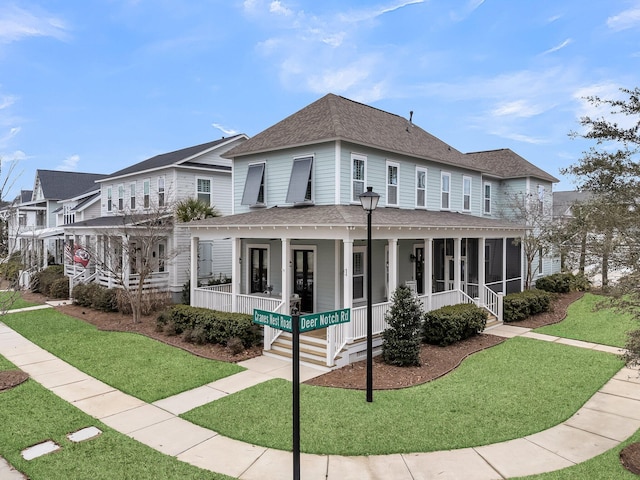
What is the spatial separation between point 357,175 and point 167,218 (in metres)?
9.99

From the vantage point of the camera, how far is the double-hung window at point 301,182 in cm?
1416

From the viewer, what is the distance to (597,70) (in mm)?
14852

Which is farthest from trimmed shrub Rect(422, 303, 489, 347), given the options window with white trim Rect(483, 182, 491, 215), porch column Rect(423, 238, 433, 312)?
window with white trim Rect(483, 182, 491, 215)

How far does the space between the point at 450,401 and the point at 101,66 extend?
908 inches

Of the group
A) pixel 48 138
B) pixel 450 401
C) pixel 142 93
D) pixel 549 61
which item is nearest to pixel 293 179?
pixel 450 401

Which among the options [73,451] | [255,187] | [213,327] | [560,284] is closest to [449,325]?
[213,327]

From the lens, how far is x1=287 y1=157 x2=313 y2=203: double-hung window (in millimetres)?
14156

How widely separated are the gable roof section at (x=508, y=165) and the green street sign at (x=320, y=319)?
1738 centimetres

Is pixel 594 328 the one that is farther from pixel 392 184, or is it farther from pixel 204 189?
pixel 204 189

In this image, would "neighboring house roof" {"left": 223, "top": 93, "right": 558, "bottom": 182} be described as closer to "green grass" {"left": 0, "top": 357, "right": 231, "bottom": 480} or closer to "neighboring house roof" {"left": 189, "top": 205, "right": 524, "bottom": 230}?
"neighboring house roof" {"left": 189, "top": 205, "right": 524, "bottom": 230}

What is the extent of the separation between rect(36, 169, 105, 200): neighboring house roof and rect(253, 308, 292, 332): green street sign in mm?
34525

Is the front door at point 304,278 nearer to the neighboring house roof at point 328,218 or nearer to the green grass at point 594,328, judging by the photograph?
the neighboring house roof at point 328,218

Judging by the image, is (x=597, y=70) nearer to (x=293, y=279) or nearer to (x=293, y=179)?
(x=293, y=179)

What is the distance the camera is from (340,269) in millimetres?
14062
